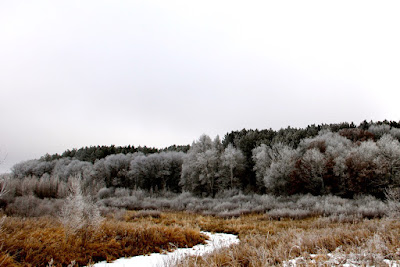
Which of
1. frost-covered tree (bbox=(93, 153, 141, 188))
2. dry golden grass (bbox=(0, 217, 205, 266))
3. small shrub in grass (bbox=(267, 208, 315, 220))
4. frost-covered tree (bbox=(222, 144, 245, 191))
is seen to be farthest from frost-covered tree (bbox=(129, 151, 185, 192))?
dry golden grass (bbox=(0, 217, 205, 266))

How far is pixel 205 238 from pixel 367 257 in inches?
394

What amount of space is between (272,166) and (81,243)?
106 ft

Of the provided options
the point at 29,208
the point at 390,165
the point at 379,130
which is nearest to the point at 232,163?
the point at 390,165

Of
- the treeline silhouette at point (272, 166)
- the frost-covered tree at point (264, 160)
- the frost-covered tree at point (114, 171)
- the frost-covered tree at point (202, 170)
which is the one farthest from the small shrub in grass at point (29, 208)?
the frost-covered tree at point (114, 171)

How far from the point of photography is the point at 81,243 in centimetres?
939

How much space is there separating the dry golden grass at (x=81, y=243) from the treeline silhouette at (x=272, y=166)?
782 cm

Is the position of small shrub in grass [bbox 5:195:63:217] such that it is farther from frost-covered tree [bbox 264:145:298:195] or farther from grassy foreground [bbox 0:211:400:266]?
frost-covered tree [bbox 264:145:298:195]

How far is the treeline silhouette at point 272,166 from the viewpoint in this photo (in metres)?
30.1

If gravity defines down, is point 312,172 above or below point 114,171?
above

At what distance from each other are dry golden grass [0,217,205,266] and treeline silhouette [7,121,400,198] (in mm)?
7823

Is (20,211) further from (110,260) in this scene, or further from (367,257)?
(367,257)

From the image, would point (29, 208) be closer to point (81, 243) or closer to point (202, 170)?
point (81, 243)

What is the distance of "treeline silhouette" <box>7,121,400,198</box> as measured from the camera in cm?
3006

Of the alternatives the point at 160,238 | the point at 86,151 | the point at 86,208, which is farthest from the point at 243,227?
the point at 86,151
